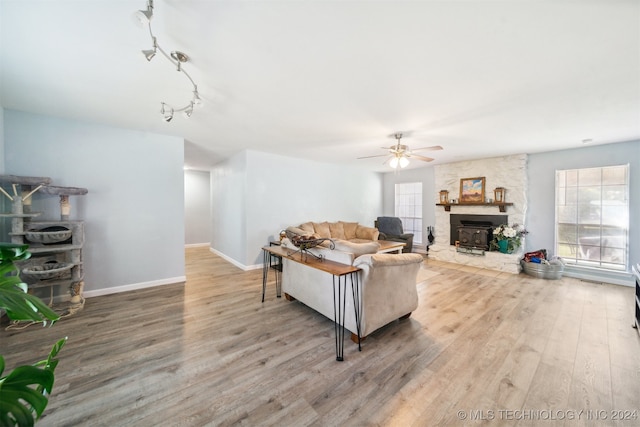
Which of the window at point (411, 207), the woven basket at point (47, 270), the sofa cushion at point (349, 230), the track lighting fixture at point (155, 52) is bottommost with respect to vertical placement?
the woven basket at point (47, 270)

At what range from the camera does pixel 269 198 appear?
214 inches

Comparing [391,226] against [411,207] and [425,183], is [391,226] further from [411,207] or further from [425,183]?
[425,183]

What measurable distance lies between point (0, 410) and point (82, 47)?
2.38m

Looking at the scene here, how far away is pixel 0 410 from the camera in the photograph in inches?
26.9

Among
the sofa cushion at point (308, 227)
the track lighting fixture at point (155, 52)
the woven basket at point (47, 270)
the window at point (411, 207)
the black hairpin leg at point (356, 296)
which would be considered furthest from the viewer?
the window at point (411, 207)

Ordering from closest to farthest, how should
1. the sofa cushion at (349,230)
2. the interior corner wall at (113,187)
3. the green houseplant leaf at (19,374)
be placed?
the green houseplant leaf at (19,374), the interior corner wall at (113,187), the sofa cushion at (349,230)

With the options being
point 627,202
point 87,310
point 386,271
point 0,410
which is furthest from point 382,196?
point 0,410

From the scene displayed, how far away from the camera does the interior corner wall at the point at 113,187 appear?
3240 millimetres

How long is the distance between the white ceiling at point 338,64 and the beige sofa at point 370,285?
1.70 m

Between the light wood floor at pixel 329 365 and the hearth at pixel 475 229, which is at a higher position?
the hearth at pixel 475 229

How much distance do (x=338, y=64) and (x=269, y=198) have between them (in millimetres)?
3741

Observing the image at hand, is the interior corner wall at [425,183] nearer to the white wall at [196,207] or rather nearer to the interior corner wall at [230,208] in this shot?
the interior corner wall at [230,208]

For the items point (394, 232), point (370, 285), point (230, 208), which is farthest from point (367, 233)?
point (370, 285)

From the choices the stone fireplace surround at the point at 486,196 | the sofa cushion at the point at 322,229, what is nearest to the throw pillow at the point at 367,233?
the sofa cushion at the point at 322,229
